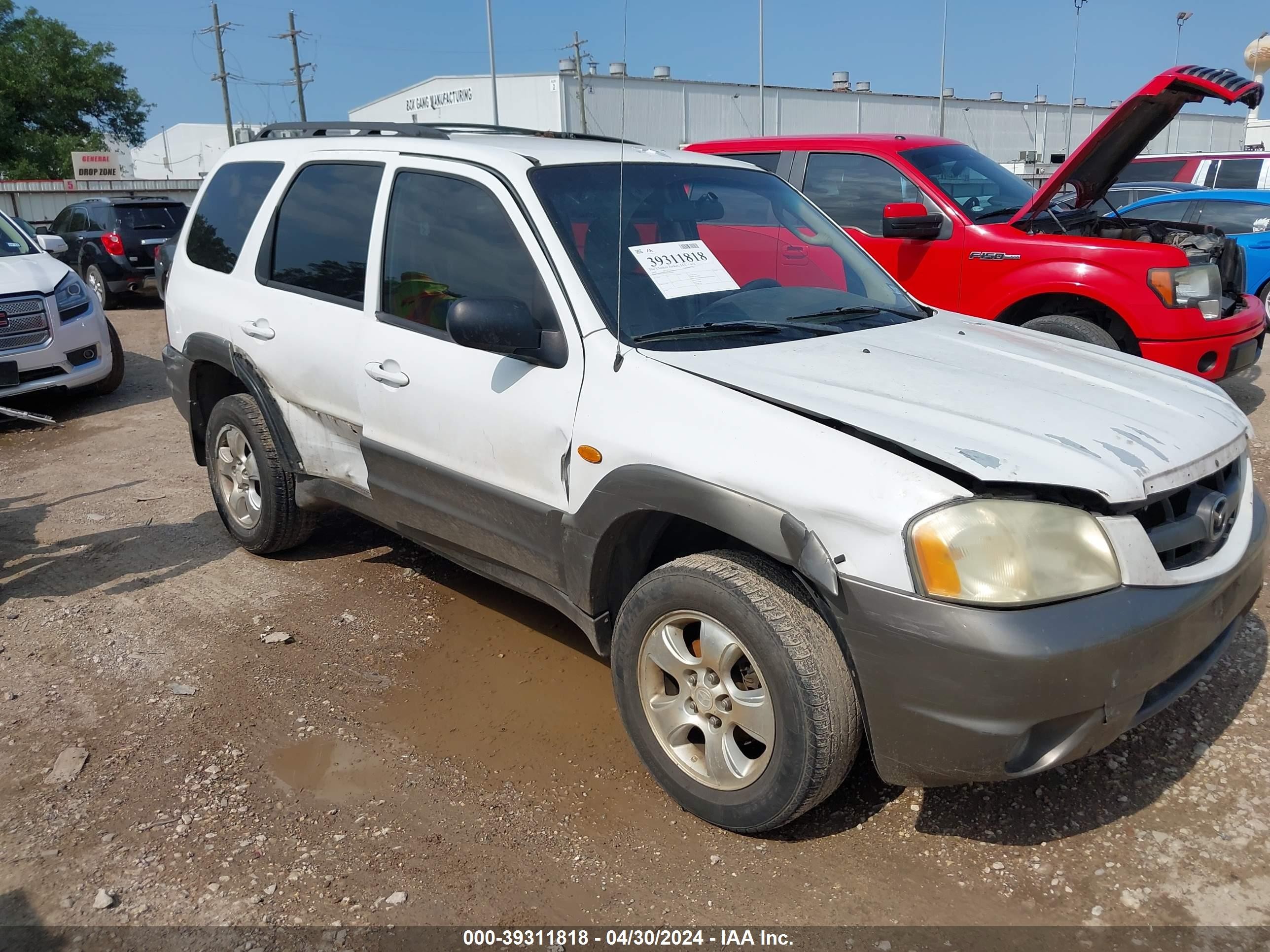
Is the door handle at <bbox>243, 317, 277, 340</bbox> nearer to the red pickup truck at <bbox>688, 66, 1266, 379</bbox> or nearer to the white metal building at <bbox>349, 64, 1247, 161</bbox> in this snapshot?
the red pickup truck at <bbox>688, 66, 1266, 379</bbox>

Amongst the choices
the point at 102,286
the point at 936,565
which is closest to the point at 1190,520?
the point at 936,565

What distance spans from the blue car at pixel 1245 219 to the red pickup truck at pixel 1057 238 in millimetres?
3063

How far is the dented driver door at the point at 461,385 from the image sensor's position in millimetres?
3154

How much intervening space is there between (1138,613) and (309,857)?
2.28 m

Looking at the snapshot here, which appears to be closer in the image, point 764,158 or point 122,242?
point 764,158

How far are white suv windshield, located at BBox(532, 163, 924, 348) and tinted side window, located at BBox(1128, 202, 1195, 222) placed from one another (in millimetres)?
7897

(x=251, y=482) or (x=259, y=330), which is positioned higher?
(x=259, y=330)

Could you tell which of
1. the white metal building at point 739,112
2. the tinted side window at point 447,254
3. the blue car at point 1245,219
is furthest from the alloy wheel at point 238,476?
the white metal building at point 739,112

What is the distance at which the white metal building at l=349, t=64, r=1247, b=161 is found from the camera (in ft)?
140

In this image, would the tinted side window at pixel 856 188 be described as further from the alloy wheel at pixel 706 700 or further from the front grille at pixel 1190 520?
the alloy wheel at pixel 706 700

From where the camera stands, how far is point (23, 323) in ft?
25.6

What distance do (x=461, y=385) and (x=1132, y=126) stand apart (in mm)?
4923

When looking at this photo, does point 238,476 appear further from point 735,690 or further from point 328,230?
point 735,690

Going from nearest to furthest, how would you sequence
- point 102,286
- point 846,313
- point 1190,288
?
1. point 846,313
2. point 1190,288
3. point 102,286
